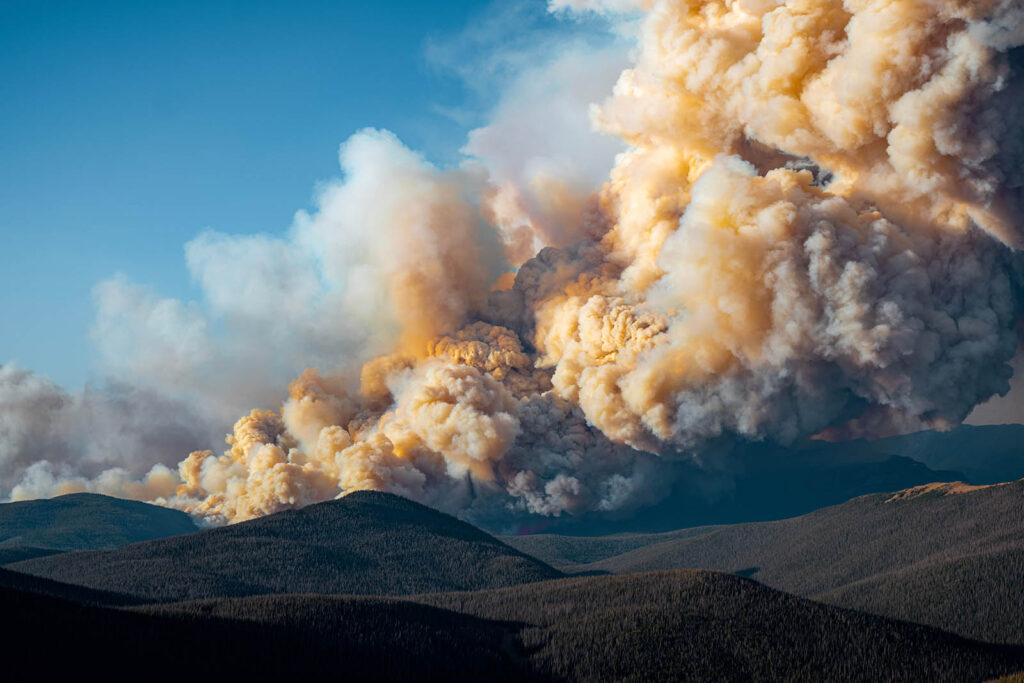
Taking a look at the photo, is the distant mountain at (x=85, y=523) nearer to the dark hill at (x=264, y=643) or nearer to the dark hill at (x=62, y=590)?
the dark hill at (x=62, y=590)

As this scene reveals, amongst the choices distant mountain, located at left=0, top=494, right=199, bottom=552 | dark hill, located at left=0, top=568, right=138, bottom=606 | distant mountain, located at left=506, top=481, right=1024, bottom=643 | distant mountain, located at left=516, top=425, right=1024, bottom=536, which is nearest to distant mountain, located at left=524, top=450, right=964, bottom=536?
distant mountain, located at left=516, top=425, right=1024, bottom=536

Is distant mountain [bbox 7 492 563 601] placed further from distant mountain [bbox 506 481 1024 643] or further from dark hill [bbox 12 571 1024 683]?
dark hill [bbox 12 571 1024 683]

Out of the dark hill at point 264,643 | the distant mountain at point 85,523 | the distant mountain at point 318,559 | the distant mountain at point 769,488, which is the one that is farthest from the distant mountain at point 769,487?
the dark hill at point 264,643

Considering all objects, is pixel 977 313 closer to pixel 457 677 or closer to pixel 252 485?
pixel 457 677

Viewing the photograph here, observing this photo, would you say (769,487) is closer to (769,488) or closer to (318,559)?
(769,488)

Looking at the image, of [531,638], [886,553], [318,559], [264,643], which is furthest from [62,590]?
[886,553]

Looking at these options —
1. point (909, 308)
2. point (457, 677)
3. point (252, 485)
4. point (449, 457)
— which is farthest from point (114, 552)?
point (909, 308)
